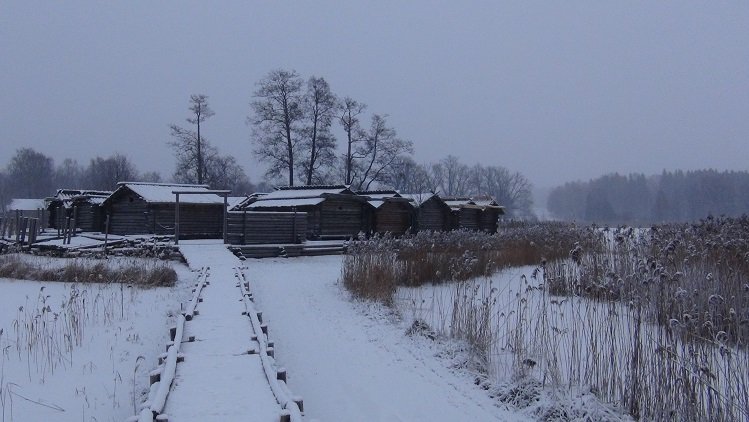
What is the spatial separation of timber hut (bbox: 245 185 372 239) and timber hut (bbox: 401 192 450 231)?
5.19 metres

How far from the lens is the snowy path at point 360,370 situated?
5.95m

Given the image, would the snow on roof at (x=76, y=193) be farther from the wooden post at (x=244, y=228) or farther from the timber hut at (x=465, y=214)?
the timber hut at (x=465, y=214)

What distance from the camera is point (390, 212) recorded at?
3422cm

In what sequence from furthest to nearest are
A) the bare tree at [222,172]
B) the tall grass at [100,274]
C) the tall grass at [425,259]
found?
1. the bare tree at [222,172]
2. the tall grass at [100,274]
3. the tall grass at [425,259]

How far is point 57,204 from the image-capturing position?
43.0 metres

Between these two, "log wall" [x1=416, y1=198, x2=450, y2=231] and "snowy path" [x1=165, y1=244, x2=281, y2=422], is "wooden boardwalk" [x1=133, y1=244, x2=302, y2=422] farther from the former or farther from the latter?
"log wall" [x1=416, y1=198, x2=450, y2=231]

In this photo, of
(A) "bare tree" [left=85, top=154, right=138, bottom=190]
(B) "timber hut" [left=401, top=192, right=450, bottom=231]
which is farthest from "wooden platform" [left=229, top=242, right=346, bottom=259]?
(A) "bare tree" [left=85, top=154, right=138, bottom=190]

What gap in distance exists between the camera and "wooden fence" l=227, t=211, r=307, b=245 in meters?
24.3

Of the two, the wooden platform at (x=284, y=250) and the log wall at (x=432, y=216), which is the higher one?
the log wall at (x=432, y=216)

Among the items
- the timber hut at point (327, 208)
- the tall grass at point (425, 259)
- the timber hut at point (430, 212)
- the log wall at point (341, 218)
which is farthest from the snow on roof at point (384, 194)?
the tall grass at point (425, 259)

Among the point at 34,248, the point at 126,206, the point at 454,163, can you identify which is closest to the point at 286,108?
the point at 126,206

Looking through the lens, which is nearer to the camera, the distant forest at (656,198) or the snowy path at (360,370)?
the snowy path at (360,370)

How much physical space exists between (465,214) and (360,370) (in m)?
38.6

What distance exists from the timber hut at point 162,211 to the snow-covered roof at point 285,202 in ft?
7.50
